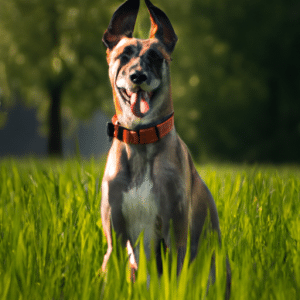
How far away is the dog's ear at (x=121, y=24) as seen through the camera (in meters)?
1.92

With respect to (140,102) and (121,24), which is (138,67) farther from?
(121,24)

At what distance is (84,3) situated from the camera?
1210cm

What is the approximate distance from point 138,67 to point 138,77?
0.07 m

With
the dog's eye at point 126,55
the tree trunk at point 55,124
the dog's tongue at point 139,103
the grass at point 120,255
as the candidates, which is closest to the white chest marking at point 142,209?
the grass at point 120,255

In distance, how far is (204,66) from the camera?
13281 mm

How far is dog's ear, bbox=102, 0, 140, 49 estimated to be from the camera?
1.92m

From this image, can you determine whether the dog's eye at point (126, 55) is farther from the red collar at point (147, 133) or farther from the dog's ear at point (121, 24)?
the red collar at point (147, 133)

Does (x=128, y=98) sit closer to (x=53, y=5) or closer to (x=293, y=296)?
(x=293, y=296)

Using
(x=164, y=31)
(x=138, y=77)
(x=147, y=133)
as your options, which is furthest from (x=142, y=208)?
(x=164, y=31)

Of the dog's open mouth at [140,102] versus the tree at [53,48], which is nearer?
the dog's open mouth at [140,102]

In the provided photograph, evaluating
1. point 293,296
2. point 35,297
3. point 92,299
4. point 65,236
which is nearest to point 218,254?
point 293,296

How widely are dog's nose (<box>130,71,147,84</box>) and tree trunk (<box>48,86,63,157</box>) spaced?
476 inches

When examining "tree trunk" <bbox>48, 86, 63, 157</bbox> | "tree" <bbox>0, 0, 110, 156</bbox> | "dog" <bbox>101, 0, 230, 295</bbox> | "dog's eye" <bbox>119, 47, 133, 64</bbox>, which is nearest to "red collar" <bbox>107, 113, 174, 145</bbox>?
"dog" <bbox>101, 0, 230, 295</bbox>

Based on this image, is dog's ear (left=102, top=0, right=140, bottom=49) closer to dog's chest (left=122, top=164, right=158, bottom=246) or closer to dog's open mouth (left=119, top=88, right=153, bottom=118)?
dog's open mouth (left=119, top=88, right=153, bottom=118)
